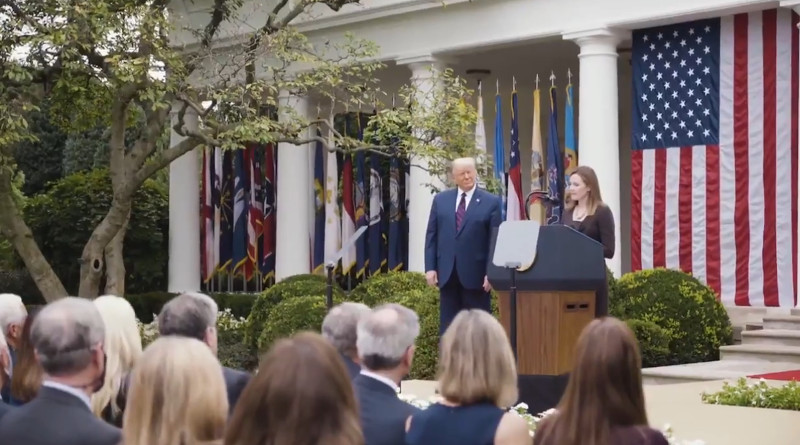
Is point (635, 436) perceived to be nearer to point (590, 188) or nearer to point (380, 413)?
point (380, 413)

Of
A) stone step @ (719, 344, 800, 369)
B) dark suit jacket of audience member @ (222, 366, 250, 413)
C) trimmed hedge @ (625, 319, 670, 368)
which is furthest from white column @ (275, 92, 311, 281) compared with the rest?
dark suit jacket of audience member @ (222, 366, 250, 413)

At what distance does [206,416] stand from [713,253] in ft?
42.5

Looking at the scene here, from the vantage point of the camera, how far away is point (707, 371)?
42.0ft

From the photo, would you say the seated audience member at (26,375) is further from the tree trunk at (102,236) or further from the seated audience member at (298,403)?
the tree trunk at (102,236)

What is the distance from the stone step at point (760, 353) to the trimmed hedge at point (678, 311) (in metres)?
0.28

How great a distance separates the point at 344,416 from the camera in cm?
358

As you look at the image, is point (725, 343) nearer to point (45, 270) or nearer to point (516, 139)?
point (516, 139)

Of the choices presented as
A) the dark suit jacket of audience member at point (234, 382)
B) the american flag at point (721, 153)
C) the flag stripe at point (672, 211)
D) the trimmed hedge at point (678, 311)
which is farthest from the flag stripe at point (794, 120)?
the dark suit jacket of audience member at point (234, 382)

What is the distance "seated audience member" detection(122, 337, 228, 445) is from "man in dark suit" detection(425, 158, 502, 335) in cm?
651

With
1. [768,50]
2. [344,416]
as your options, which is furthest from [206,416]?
[768,50]

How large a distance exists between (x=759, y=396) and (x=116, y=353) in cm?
618

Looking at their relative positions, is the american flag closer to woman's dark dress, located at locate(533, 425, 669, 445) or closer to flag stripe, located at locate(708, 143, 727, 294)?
flag stripe, located at locate(708, 143, 727, 294)

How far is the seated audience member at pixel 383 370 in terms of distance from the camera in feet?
15.6

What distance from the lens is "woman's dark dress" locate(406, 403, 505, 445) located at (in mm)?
4457
